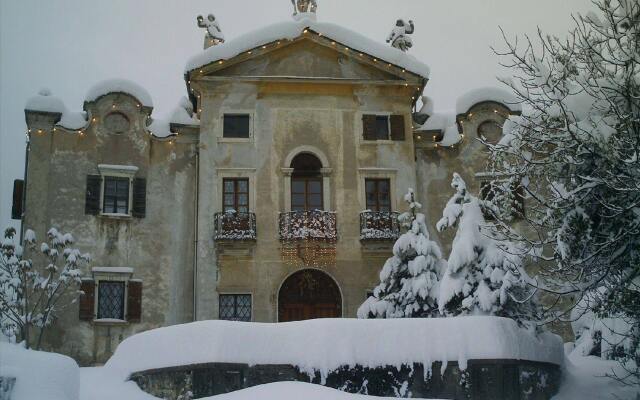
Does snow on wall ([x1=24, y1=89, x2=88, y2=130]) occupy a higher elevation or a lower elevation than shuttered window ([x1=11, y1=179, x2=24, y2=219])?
higher

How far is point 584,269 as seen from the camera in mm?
15000

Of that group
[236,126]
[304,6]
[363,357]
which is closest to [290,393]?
[363,357]

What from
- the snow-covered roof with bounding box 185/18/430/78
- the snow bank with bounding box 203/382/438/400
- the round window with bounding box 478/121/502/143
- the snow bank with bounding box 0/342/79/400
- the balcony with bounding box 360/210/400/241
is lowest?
the snow bank with bounding box 203/382/438/400

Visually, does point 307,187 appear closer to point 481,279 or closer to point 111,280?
point 111,280

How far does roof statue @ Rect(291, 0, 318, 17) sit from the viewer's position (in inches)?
1328

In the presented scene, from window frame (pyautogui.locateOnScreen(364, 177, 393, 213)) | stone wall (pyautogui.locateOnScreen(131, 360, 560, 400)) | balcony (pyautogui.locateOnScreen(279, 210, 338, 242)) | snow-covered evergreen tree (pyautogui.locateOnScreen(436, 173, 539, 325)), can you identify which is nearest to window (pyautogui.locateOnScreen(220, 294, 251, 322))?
balcony (pyautogui.locateOnScreen(279, 210, 338, 242))

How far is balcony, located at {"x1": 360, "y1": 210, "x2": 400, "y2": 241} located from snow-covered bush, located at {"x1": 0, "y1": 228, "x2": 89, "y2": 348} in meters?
9.69

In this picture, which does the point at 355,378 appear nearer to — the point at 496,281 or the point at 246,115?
the point at 496,281

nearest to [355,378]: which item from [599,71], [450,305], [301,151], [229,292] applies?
[450,305]

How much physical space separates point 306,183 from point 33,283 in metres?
10.2

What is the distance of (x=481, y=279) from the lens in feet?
67.4

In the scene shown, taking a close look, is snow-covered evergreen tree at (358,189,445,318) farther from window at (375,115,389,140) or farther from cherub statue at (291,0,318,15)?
cherub statue at (291,0,318,15)

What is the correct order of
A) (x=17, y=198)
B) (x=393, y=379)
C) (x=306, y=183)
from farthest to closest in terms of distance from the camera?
(x=17, y=198), (x=306, y=183), (x=393, y=379)

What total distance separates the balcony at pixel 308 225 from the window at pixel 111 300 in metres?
6.00
